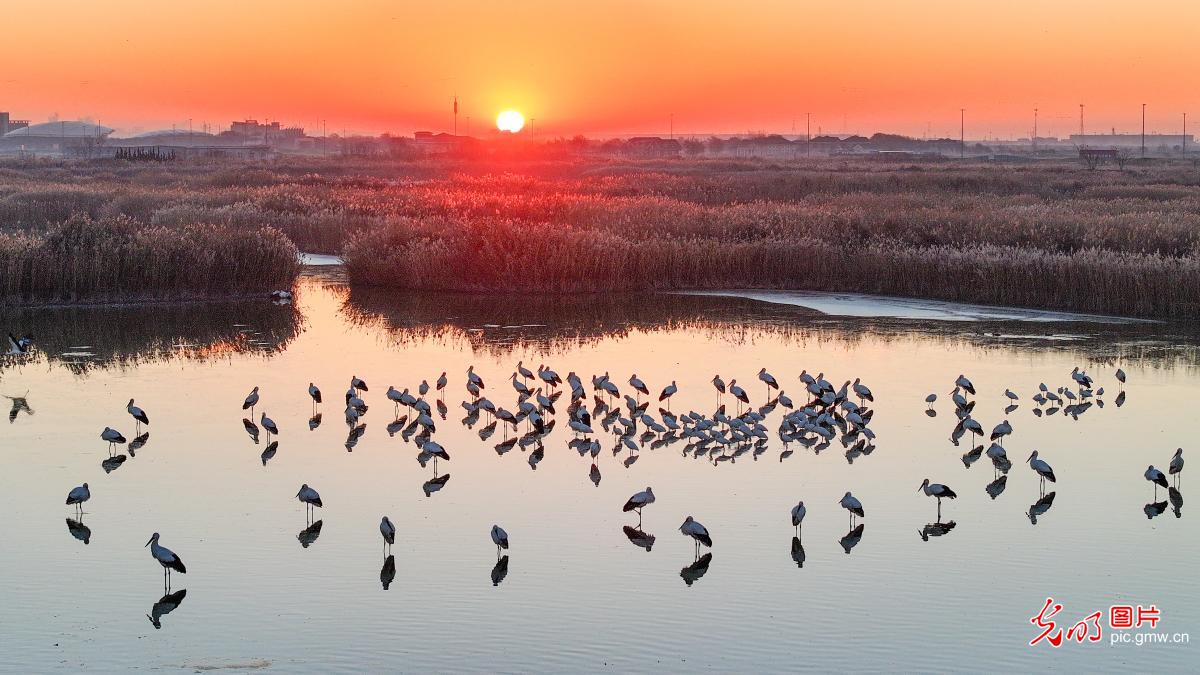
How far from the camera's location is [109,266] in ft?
83.5

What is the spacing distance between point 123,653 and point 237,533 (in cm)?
252

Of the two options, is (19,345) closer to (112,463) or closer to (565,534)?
(112,463)

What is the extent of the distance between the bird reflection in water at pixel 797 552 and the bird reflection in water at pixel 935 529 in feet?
3.47

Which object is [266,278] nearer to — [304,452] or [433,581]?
[304,452]

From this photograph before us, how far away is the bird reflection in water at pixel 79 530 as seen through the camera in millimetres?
Answer: 10846

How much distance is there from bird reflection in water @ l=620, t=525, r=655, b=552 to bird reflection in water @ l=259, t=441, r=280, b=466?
14.1 ft

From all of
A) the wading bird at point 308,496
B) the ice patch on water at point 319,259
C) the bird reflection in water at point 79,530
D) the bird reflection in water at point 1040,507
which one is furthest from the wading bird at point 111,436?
the ice patch on water at point 319,259

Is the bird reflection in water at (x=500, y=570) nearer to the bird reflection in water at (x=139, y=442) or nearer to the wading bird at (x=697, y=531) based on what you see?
the wading bird at (x=697, y=531)

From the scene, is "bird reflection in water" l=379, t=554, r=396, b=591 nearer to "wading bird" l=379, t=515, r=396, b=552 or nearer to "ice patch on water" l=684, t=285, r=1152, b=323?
"wading bird" l=379, t=515, r=396, b=552

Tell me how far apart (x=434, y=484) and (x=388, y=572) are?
2.59 metres

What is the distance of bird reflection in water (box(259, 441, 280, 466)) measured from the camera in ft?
44.9

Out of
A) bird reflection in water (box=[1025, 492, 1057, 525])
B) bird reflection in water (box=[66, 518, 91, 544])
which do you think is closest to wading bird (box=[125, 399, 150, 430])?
bird reflection in water (box=[66, 518, 91, 544])

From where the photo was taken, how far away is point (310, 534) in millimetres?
11000

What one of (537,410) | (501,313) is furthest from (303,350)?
(537,410)
